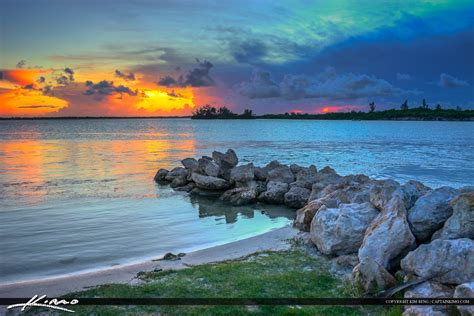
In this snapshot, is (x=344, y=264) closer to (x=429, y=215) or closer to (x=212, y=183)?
(x=429, y=215)

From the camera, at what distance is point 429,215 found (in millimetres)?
8531

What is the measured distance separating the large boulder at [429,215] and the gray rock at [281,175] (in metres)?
11.2

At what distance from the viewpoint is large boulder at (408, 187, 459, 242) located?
8445mm

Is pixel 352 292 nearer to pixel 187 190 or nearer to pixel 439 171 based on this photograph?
pixel 187 190

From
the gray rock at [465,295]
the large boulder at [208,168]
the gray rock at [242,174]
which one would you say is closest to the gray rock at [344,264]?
the gray rock at [465,295]

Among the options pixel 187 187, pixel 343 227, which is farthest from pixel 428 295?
pixel 187 187

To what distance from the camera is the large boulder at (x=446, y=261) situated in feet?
21.6

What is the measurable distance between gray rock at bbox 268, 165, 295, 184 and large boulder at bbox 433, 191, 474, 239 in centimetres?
1200

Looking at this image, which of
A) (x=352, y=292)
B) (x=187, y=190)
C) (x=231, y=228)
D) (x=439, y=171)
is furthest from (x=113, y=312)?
(x=439, y=171)

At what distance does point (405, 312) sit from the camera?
620 centimetres

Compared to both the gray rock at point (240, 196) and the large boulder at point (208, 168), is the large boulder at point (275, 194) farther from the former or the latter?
the large boulder at point (208, 168)

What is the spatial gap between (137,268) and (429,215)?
6.48m

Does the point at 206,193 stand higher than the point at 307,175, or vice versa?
the point at 307,175

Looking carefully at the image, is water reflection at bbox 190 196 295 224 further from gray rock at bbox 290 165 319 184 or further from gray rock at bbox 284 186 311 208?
gray rock at bbox 290 165 319 184
